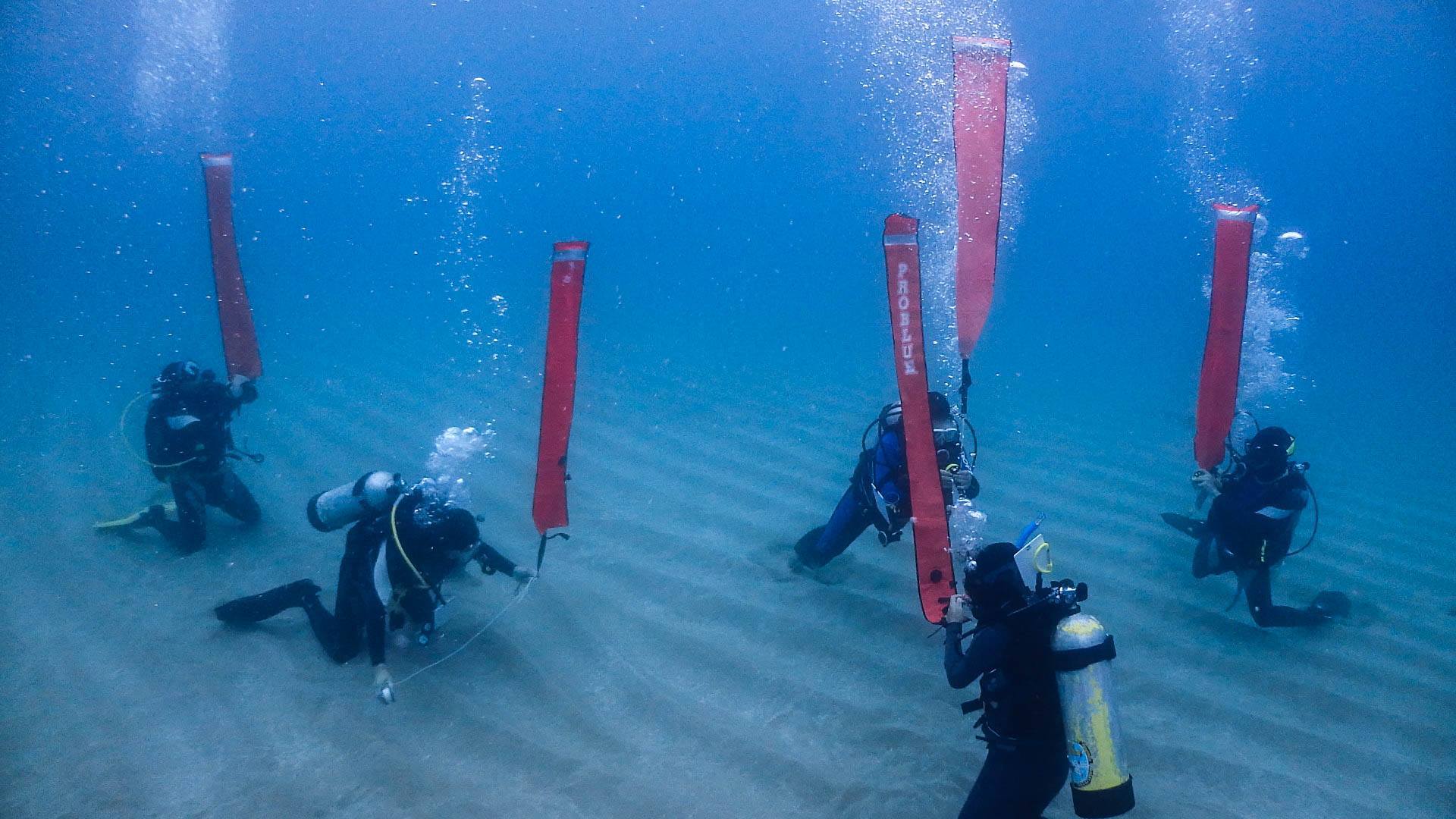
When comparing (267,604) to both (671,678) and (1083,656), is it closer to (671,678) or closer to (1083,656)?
(671,678)

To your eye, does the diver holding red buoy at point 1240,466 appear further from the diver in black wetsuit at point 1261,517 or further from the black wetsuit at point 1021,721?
the black wetsuit at point 1021,721

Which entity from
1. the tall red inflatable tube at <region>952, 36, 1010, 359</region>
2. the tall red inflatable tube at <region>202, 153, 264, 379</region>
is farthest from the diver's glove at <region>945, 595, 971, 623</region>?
the tall red inflatable tube at <region>202, 153, 264, 379</region>

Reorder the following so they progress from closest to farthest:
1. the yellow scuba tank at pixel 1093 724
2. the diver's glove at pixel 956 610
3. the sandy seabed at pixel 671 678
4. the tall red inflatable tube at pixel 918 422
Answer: the yellow scuba tank at pixel 1093 724, the diver's glove at pixel 956 610, the sandy seabed at pixel 671 678, the tall red inflatable tube at pixel 918 422

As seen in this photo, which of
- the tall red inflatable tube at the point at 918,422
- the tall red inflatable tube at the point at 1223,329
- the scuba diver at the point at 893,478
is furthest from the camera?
the tall red inflatable tube at the point at 1223,329

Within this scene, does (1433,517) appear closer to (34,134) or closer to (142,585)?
(142,585)

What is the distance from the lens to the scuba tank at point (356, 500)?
448cm

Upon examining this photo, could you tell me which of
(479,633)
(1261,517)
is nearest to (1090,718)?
(1261,517)

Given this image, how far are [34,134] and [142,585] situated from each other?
114 meters

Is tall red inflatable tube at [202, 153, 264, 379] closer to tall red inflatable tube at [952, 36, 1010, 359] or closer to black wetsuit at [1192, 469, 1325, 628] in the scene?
tall red inflatable tube at [952, 36, 1010, 359]

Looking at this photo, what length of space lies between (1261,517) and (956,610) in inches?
142

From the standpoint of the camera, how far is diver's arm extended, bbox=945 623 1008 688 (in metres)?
2.97

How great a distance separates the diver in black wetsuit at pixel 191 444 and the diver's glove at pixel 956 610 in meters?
6.68

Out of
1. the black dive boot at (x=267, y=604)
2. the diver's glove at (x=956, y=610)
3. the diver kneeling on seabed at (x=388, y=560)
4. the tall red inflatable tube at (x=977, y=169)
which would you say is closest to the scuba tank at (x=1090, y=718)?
the diver's glove at (x=956, y=610)

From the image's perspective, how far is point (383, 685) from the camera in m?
4.17
